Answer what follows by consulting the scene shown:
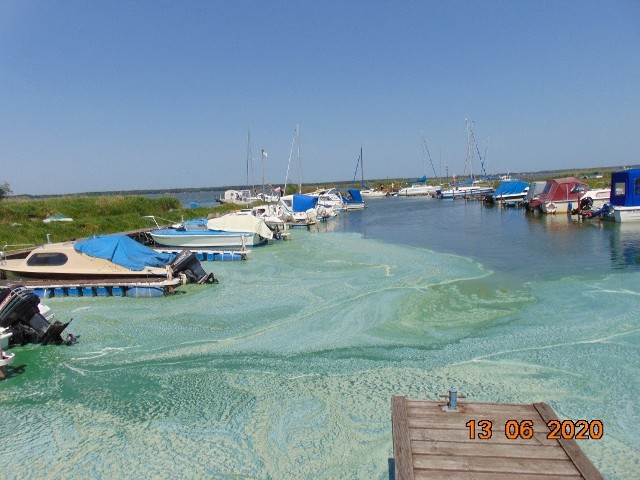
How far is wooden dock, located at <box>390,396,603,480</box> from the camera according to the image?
4.22 metres

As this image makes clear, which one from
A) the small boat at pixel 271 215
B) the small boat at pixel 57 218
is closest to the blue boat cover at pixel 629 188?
the small boat at pixel 271 215

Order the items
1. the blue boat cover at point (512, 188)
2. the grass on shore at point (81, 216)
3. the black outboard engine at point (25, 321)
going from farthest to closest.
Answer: the blue boat cover at point (512, 188), the grass on shore at point (81, 216), the black outboard engine at point (25, 321)

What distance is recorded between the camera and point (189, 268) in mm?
19719

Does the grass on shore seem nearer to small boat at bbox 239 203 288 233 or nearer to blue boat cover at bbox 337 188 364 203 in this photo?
small boat at bbox 239 203 288 233

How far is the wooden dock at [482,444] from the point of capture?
4219 millimetres

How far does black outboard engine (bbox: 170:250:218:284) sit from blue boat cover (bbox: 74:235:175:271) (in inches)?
28.4

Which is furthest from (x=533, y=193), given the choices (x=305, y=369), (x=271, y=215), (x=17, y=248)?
(x=305, y=369)

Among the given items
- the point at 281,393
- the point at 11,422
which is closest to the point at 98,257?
the point at 11,422

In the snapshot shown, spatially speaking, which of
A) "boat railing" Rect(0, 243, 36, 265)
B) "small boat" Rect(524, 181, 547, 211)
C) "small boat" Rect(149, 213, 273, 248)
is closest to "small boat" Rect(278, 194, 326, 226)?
"small boat" Rect(149, 213, 273, 248)

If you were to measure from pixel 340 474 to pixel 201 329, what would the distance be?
7.61m

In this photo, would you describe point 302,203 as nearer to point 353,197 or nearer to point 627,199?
point 353,197

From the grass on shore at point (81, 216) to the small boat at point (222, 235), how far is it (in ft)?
22.2

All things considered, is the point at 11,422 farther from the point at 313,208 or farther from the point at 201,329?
the point at 313,208

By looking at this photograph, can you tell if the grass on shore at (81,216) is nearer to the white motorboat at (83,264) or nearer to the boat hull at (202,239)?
the boat hull at (202,239)
